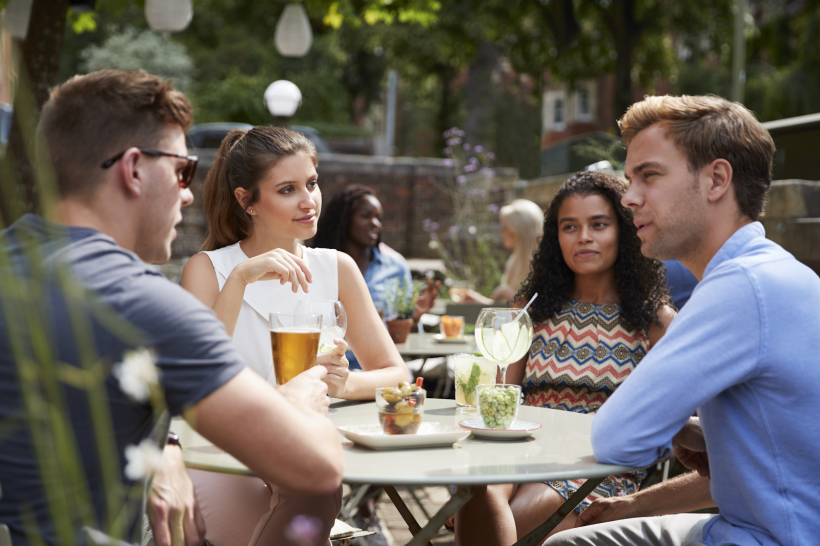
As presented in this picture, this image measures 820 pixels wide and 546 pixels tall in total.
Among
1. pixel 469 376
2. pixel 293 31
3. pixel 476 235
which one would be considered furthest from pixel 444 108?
pixel 469 376

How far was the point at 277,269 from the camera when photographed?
2084 millimetres

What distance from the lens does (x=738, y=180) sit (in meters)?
1.82

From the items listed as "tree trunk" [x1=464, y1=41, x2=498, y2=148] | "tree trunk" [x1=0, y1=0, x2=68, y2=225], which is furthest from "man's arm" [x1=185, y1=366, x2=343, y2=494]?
"tree trunk" [x1=464, y1=41, x2=498, y2=148]

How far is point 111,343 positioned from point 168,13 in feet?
22.6

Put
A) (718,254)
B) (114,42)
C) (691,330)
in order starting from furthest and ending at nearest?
(114,42), (718,254), (691,330)

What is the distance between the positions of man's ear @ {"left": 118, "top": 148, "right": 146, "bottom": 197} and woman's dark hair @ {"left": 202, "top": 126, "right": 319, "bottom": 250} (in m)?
1.22

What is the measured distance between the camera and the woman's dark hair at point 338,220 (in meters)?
5.04

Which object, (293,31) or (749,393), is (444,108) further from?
(749,393)

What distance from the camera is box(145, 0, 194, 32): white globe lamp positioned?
284 inches

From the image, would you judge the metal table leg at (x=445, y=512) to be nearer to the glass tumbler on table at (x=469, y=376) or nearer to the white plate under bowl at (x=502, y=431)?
the white plate under bowl at (x=502, y=431)

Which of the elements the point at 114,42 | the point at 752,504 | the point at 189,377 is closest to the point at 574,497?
the point at 752,504

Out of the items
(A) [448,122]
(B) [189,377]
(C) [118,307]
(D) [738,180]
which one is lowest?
(B) [189,377]

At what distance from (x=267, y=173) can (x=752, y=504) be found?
5.73 ft

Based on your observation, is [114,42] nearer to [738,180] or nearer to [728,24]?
[728,24]
